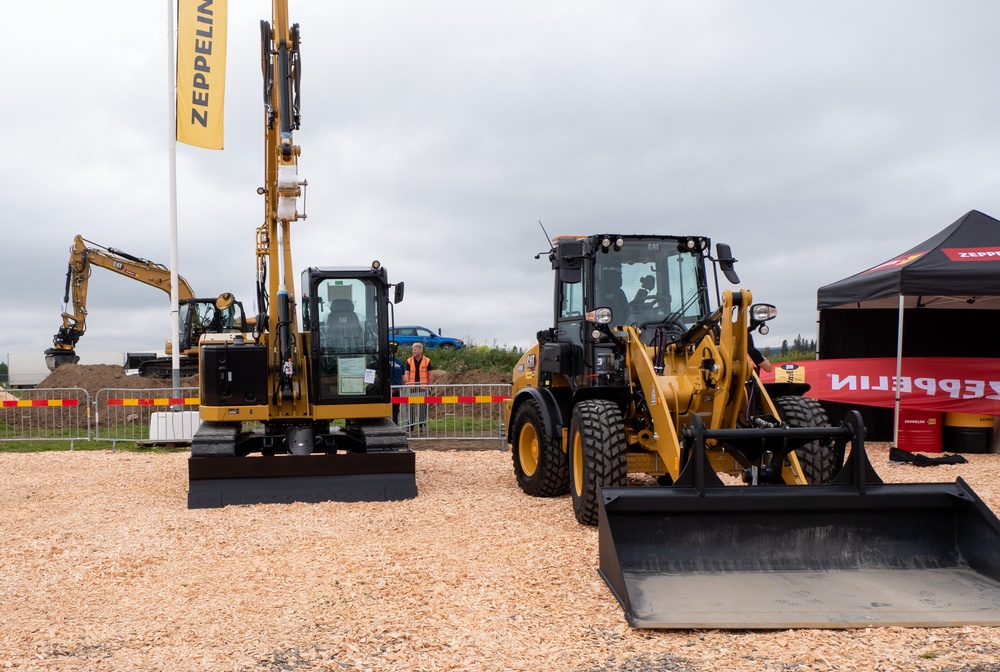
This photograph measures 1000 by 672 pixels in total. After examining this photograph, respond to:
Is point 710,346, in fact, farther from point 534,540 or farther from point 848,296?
point 848,296

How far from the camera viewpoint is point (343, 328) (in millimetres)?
9688

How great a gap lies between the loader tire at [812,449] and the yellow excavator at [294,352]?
3793mm

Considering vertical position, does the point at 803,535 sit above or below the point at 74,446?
above

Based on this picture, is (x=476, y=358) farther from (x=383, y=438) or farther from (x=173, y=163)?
(x=383, y=438)

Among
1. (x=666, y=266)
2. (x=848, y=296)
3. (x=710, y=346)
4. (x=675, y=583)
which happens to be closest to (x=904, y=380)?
(x=848, y=296)

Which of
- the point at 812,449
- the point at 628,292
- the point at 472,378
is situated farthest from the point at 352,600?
the point at 472,378

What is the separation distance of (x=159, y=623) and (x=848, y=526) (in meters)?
4.02

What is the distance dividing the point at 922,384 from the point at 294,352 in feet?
29.2

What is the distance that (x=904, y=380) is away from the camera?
12.8 metres

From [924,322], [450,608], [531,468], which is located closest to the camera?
Answer: [450,608]

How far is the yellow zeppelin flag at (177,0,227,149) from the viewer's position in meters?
14.2

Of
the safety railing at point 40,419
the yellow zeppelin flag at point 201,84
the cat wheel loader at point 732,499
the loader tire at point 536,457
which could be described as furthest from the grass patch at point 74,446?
the cat wheel loader at point 732,499

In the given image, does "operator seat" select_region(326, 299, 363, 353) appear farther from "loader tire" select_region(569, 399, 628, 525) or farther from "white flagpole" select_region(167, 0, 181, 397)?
"white flagpole" select_region(167, 0, 181, 397)

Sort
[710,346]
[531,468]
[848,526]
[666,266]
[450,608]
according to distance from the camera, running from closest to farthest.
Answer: [450,608]
[848,526]
[710,346]
[666,266]
[531,468]
